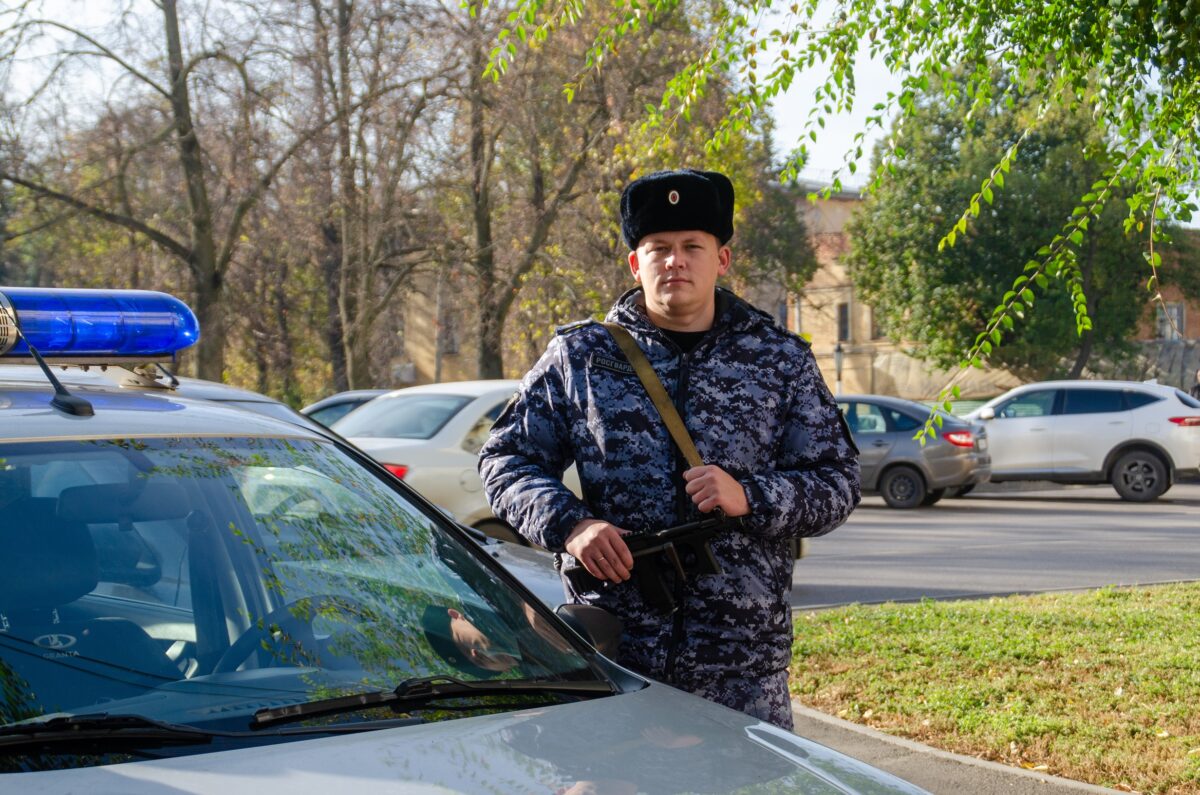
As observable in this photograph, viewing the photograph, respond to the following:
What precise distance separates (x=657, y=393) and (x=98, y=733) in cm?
149

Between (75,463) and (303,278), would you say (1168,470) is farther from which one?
(303,278)

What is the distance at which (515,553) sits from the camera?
619 centimetres

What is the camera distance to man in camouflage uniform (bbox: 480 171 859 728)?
3.22 m

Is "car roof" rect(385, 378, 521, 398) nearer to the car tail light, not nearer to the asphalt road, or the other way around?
the asphalt road

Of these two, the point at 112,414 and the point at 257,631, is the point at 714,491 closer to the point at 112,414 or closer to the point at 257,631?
the point at 257,631

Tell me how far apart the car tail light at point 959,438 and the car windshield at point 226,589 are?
51.1ft

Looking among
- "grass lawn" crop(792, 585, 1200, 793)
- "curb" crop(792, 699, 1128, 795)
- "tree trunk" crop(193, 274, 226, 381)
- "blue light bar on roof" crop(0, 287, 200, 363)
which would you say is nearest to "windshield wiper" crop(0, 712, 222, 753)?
"blue light bar on roof" crop(0, 287, 200, 363)

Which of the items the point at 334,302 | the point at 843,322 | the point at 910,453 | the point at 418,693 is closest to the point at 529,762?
the point at 418,693

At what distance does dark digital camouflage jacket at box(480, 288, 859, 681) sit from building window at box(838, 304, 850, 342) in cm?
5358

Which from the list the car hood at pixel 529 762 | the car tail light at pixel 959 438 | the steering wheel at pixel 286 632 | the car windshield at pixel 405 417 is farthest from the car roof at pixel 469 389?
the car tail light at pixel 959 438

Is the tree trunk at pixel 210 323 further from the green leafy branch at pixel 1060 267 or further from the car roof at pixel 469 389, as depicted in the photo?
the green leafy branch at pixel 1060 267

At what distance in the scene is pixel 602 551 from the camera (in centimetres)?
308

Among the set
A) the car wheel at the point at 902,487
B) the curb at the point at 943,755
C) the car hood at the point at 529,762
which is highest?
the car hood at the point at 529,762

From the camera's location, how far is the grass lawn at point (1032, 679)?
5.49 m
